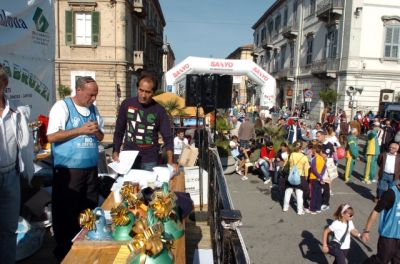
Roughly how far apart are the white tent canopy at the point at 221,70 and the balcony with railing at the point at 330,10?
53.5ft

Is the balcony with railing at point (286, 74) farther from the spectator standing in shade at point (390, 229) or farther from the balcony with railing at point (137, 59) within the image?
the spectator standing in shade at point (390, 229)

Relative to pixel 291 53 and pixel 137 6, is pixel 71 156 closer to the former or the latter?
pixel 137 6

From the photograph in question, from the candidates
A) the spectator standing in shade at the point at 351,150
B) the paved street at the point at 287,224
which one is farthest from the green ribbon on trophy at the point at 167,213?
the spectator standing in shade at the point at 351,150

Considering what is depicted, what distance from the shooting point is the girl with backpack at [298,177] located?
7.79m

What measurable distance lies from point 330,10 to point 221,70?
17.5 meters

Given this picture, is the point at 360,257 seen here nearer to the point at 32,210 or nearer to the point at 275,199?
the point at 275,199

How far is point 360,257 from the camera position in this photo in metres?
5.82

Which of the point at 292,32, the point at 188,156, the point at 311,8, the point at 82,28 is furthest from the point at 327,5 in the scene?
the point at 188,156

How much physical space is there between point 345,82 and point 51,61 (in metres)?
23.5

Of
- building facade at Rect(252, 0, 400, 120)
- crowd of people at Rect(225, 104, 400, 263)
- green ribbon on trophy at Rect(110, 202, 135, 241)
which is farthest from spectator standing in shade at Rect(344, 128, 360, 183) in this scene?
building facade at Rect(252, 0, 400, 120)

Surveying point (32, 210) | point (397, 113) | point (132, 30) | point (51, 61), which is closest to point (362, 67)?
point (397, 113)

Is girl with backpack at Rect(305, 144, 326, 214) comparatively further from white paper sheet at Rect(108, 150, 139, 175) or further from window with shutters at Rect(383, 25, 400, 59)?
window with shutters at Rect(383, 25, 400, 59)

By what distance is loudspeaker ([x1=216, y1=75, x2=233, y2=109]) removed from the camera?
7875 mm

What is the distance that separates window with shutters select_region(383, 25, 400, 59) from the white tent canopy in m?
16.2
